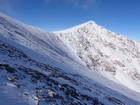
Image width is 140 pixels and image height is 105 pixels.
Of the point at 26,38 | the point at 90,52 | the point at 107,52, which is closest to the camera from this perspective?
the point at 26,38

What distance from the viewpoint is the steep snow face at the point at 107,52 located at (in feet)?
346

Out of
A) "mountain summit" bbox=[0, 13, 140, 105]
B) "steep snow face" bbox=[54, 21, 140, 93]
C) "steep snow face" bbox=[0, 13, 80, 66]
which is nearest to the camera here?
"steep snow face" bbox=[0, 13, 80, 66]

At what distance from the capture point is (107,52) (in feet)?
419

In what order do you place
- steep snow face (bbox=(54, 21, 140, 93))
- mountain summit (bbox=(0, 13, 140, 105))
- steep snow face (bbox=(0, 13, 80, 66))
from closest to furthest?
steep snow face (bbox=(0, 13, 80, 66)) → mountain summit (bbox=(0, 13, 140, 105)) → steep snow face (bbox=(54, 21, 140, 93))

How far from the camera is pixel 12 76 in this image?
18156mm

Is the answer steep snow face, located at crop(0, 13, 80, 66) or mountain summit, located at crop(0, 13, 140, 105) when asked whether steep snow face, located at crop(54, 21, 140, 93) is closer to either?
mountain summit, located at crop(0, 13, 140, 105)

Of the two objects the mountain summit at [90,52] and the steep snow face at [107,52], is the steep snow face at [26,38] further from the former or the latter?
the steep snow face at [107,52]

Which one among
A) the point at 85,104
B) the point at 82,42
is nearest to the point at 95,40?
the point at 82,42

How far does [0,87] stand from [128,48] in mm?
134283

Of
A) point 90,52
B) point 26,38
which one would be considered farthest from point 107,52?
point 26,38

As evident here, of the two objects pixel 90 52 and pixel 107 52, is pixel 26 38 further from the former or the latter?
pixel 107 52

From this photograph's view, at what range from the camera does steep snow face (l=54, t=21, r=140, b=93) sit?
10556cm

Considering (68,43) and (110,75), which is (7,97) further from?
(68,43)

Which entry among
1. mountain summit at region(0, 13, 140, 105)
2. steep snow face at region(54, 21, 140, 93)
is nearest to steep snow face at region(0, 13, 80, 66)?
mountain summit at region(0, 13, 140, 105)
